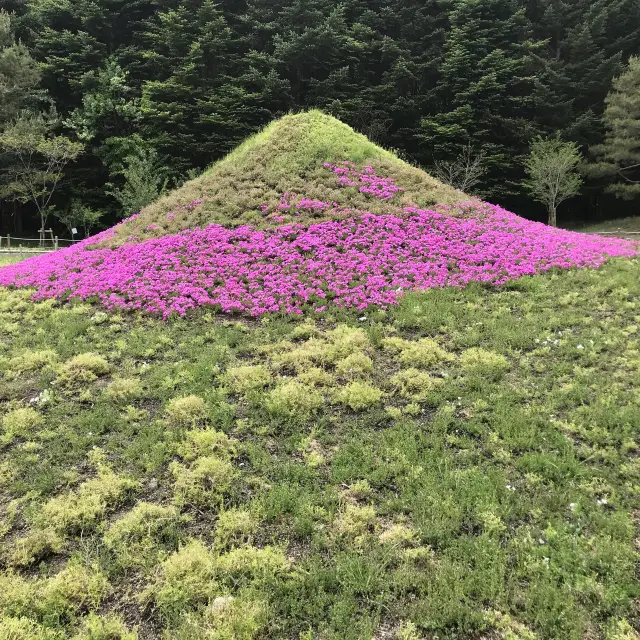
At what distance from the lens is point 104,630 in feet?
14.6

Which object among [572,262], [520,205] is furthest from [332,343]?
[520,205]

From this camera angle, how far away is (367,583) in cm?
482

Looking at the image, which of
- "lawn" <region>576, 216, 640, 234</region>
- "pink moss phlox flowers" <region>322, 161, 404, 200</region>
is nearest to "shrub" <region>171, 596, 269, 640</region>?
"pink moss phlox flowers" <region>322, 161, 404, 200</region>

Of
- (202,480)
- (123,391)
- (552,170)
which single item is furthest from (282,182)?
(552,170)

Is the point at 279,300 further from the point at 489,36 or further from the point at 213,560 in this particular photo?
the point at 489,36

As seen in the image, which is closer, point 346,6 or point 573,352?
point 573,352

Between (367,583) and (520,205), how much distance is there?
154 ft

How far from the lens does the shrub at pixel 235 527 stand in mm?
5465

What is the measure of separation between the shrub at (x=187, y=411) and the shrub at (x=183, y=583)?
2.72m

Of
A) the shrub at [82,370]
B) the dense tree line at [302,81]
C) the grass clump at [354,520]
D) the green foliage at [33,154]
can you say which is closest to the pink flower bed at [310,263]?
the shrub at [82,370]

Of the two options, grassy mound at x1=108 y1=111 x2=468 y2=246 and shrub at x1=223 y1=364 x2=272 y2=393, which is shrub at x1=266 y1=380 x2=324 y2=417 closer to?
shrub at x1=223 y1=364 x2=272 y2=393

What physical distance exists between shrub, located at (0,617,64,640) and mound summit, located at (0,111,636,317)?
796 cm

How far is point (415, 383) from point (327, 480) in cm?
291

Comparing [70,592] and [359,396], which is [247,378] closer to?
[359,396]
